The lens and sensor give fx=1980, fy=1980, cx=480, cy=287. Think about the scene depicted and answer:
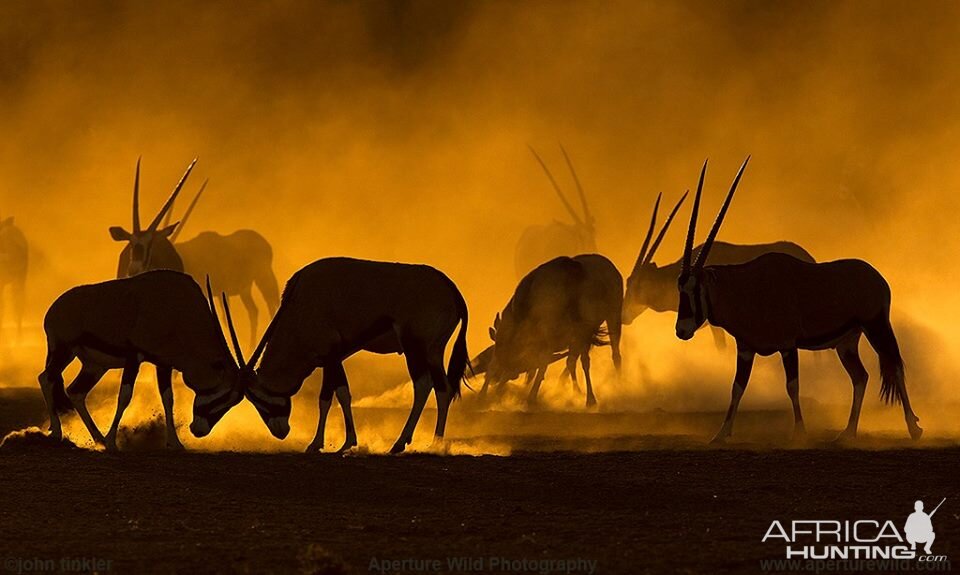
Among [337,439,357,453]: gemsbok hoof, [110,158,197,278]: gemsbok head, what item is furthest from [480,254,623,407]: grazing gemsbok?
[337,439,357,453]: gemsbok hoof

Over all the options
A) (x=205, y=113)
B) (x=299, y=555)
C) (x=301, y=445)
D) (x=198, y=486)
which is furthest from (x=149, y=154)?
(x=299, y=555)

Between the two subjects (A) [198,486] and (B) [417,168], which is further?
(B) [417,168]

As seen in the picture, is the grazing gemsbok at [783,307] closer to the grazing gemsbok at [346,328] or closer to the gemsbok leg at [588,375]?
the grazing gemsbok at [346,328]

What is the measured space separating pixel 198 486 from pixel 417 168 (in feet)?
173

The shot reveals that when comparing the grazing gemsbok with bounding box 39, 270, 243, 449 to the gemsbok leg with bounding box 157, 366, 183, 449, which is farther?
the gemsbok leg with bounding box 157, 366, 183, 449

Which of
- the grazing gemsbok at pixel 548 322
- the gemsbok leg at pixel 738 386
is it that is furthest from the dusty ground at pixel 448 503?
the grazing gemsbok at pixel 548 322

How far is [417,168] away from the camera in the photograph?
69375mm

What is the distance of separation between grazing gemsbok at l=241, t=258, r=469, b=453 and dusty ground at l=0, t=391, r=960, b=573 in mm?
648

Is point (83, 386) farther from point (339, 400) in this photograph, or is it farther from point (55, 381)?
point (339, 400)

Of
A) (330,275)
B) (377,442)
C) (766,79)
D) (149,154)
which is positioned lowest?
(377,442)

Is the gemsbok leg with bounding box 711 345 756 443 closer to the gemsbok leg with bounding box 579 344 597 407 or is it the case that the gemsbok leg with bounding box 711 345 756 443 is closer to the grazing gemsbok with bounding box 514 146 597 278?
the gemsbok leg with bounding box 579 344 597 407

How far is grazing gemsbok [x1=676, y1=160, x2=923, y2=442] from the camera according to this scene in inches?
824

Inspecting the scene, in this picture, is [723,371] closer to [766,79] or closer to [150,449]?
[150,449]

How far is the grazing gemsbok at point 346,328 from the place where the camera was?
64.9 feet
